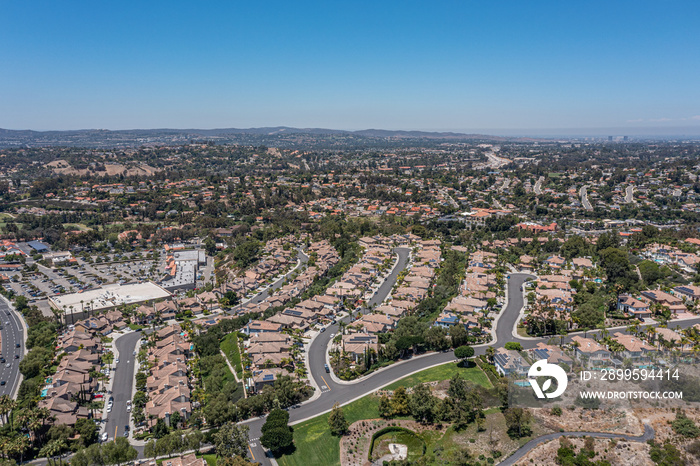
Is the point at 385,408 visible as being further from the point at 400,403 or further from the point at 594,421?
the point at 594,421

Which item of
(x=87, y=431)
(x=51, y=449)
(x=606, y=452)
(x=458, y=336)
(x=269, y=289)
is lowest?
(x=269, y=289)

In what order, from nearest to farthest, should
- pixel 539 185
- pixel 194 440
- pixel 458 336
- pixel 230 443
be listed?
pixel 230 443 → pixel 194 440 → pixel 458 336 → pixel 539 185

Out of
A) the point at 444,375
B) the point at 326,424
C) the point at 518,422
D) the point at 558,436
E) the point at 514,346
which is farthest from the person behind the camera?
the point at 514,346

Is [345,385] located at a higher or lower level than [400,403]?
lower

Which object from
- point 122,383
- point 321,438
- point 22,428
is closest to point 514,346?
point 321,438

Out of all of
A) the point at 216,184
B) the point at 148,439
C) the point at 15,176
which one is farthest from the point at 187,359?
the point at 15,176

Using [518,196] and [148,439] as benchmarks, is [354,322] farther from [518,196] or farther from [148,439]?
[518,196]
